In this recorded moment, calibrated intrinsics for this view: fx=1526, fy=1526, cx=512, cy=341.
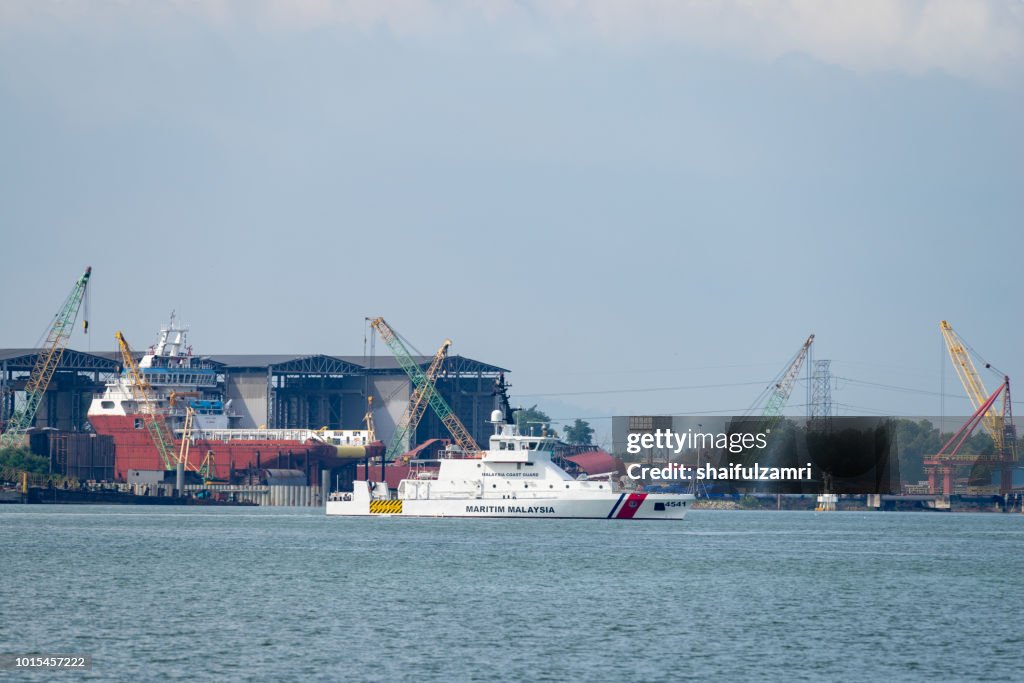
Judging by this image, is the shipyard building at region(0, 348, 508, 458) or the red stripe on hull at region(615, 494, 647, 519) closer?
the red stripe on hull at region(615, 494, 647, 519)

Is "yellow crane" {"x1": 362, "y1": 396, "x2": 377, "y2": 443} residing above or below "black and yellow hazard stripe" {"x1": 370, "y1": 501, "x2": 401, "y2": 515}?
above

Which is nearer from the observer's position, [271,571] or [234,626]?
[234,626]

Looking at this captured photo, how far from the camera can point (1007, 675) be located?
37.2 meters

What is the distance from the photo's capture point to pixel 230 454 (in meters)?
171

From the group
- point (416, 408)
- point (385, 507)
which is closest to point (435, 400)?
point (416, 408)

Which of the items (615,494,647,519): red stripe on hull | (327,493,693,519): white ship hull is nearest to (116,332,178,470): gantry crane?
(327,493,693,519): white ship hull

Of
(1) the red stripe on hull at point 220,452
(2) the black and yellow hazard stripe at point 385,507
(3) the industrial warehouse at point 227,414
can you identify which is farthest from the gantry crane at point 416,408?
(2) the black and yellow hazard stripe at point 385,507

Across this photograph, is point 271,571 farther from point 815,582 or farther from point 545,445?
point 545,445

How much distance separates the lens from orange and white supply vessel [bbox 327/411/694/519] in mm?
101875

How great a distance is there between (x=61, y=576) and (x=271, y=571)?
331 inches

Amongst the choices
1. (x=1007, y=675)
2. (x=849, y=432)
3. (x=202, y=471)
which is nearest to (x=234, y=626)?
(x=1007, y=675)

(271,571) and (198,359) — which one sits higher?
(198,359)

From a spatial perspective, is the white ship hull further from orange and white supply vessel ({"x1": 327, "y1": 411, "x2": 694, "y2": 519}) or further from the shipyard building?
the shipyard building

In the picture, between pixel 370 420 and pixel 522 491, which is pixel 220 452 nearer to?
pixel 370 420
